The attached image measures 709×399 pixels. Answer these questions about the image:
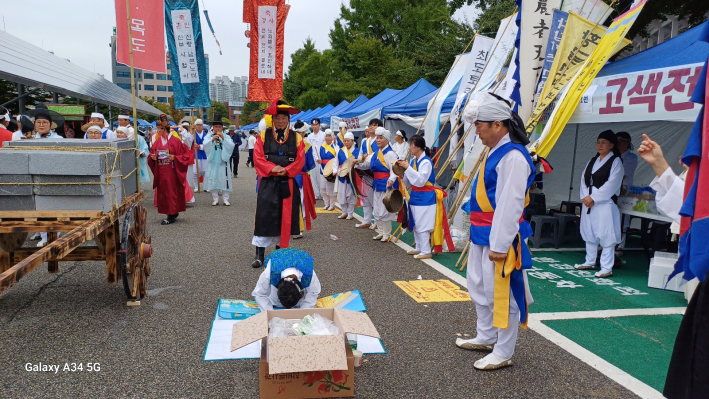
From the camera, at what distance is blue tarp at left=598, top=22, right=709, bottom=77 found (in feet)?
15.3

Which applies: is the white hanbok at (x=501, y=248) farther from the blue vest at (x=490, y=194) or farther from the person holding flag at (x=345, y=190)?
the person holding flag at (x=345, y=190)

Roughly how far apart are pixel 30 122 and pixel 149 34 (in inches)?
155

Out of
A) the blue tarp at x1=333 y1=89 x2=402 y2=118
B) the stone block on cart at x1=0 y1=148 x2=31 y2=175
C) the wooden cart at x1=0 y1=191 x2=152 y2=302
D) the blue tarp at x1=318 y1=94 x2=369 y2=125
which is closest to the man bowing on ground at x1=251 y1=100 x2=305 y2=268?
the wooden cart at x1=0 y1=191 x2=152 y2=302

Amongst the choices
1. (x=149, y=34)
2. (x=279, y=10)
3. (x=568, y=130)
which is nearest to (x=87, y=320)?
(x=149, y=34)

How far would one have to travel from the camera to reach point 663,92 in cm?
455

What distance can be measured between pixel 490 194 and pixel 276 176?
3.12 meters

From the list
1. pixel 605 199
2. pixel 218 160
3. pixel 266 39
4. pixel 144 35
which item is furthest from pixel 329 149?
pixel 605 199

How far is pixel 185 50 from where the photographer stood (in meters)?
11.3

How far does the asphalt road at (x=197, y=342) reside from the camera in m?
2.87

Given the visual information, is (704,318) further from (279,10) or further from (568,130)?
(279,10)

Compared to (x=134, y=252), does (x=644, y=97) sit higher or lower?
higher

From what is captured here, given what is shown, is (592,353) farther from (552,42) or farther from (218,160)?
(218,160)

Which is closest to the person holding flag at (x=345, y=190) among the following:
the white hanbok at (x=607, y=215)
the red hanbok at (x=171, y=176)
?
the red hanbok at (x=171, y=176)

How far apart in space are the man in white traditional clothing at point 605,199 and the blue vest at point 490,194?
2956 mm
